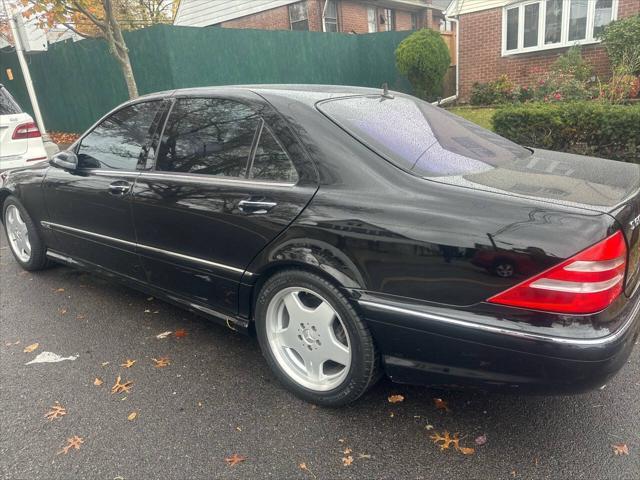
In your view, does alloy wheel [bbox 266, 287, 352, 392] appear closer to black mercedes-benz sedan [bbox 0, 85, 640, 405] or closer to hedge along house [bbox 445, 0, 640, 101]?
black mercedes-benz sedan [bbox 0, 85, 640, 405]

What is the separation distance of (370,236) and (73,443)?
5.71 ft

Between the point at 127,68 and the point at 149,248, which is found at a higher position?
the point at 127,68

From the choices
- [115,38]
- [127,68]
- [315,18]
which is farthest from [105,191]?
[315,18]

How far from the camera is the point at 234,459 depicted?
90.5 inches

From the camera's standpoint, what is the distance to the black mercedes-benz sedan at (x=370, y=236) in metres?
1.94

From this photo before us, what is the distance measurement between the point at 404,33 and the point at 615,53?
5.54 meters

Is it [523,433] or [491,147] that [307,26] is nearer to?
[491,147]

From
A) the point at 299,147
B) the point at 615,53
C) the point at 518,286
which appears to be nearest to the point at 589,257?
the point at 518,286

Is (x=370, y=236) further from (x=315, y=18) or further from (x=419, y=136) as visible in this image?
(x=315, y=18)

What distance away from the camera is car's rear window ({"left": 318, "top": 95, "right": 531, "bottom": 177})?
243 centimetres

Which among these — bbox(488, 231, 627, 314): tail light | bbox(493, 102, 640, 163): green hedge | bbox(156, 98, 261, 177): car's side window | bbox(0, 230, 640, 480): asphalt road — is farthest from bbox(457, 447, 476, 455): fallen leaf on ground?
bbox(493, 102, 640, 163): green hedge

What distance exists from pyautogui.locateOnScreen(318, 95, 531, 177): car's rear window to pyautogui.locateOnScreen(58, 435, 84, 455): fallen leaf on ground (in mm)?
1994

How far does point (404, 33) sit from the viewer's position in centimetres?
1424

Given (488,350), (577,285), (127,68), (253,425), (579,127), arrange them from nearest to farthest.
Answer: (577,285)
(488,350)
(253,425)
(579,127)
(127,68)
